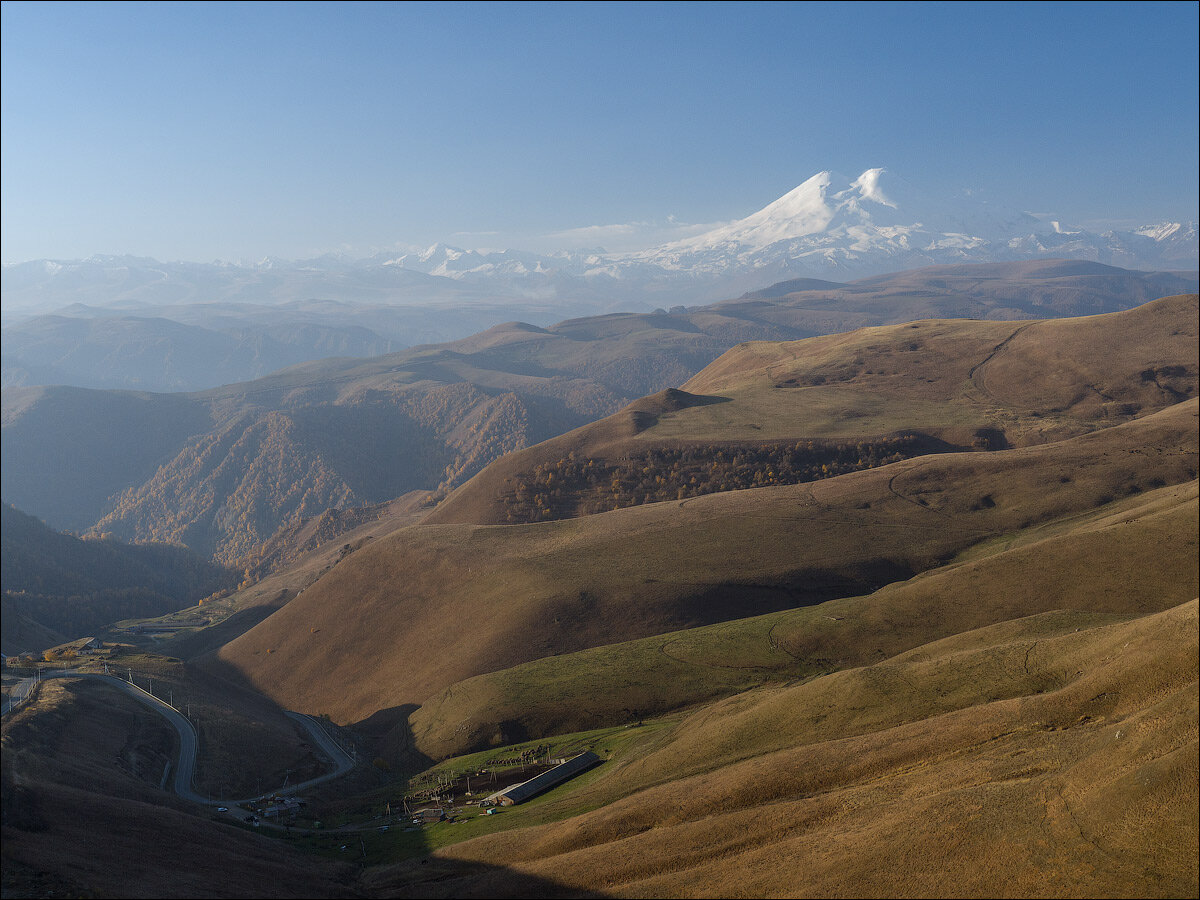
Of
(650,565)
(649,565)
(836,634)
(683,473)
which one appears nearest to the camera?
(836,634)

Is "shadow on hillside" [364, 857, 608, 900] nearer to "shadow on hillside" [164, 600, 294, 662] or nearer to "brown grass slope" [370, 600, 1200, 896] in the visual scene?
"brown grass slope" [370, 600, 1200, 896]

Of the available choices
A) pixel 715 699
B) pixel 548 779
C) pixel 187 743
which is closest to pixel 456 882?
pixel 548 779

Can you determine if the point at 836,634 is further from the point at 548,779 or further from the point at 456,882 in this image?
the point at 456,882

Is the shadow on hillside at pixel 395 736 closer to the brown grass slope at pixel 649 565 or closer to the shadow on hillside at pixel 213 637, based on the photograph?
the brown grass slope at pixel 649 565

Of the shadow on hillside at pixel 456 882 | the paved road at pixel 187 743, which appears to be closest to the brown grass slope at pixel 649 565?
the paved road at pixel 187 743

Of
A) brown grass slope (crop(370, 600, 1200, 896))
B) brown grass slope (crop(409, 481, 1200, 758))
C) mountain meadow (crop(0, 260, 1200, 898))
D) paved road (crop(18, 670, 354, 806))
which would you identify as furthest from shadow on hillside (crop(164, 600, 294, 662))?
brown grass slope (crop(370, 600, 1200, 896))

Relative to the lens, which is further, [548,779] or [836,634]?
[836,634]
